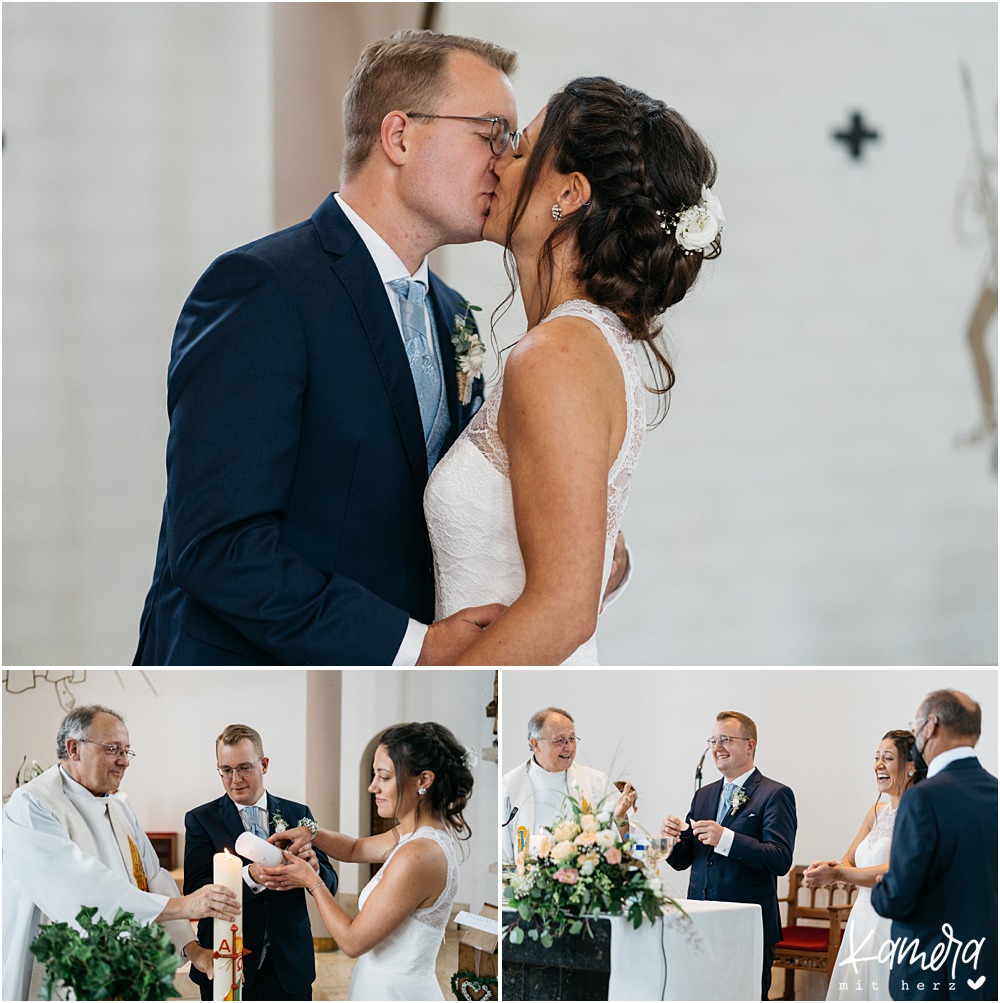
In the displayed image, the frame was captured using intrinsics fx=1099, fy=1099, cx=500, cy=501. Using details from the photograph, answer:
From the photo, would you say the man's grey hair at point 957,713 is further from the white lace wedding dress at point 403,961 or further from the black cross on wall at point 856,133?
the black cross on wall at point 856,133

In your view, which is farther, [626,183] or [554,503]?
[626,183]

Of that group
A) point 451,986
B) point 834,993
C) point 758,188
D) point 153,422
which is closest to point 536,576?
point 451,986

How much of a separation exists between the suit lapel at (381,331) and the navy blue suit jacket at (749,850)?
838 mm

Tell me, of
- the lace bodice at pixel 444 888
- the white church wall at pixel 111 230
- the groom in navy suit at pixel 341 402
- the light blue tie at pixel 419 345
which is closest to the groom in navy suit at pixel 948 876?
the lace bodice at pixel 444 888

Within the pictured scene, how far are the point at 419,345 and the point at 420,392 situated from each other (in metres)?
0.10

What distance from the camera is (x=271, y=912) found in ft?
5.82

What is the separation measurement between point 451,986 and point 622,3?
4.16 meters

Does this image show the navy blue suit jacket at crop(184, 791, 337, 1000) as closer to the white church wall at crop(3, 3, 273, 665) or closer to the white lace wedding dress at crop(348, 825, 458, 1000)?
the white lace wedding dress at crop(348, 825, 458, 1000)

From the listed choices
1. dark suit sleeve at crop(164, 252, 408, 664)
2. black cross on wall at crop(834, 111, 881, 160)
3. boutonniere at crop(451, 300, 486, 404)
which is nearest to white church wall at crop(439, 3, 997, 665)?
black cross on wall at crop(834, 111, 881, 160)

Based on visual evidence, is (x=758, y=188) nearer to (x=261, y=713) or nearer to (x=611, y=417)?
(x=611, y=417)

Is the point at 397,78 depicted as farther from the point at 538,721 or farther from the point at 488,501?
the point at 538,721

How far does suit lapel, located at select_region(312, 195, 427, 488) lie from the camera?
2.12 metres

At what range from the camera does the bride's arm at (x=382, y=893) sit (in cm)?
176

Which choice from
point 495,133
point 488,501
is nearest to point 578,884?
point 488,501
